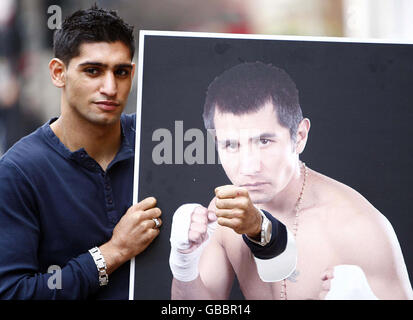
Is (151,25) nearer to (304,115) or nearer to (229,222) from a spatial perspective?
(304,115)

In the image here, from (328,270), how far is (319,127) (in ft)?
1.73

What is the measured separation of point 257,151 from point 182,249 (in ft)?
1.47

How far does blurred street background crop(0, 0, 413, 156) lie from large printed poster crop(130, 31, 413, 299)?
5.55 ft

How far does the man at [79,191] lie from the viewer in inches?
65.6

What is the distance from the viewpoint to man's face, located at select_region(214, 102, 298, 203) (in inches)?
69.3

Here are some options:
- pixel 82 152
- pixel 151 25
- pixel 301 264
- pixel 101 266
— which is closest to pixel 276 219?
pixel 301 264

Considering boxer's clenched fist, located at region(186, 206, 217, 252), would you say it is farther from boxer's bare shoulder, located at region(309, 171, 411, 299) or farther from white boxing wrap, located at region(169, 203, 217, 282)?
boxer's bare shoulder, located at region(309, 171, 411, 299)

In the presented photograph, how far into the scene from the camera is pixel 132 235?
167cm

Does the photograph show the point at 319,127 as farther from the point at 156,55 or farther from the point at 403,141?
the point at 156,55

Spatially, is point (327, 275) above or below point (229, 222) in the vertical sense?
below

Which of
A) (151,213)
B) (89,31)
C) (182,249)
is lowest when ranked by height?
(182,249)

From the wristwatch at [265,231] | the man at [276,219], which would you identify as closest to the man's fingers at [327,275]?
the man at [276,219]

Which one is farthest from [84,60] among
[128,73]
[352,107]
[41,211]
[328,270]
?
[328,270]

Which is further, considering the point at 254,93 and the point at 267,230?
the point at 254,93
